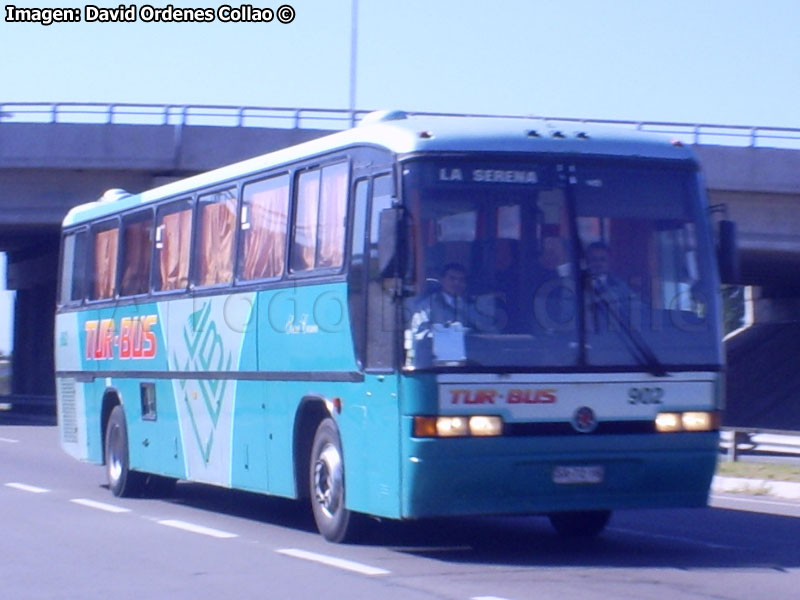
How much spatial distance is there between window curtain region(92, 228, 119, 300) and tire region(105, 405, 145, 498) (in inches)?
59.3

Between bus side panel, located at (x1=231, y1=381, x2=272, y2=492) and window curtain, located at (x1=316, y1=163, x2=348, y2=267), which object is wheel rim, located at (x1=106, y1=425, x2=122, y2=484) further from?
window curtain, located at (x1=316, y1=163, x2=348, y2=267)

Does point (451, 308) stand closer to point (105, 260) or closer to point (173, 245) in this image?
point (173, 245)

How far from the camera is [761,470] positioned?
785 inches

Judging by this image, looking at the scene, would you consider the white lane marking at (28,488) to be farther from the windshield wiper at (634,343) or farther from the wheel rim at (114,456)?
the windshield wiper at (634,343)

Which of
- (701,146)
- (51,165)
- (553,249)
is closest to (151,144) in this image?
(51,165)

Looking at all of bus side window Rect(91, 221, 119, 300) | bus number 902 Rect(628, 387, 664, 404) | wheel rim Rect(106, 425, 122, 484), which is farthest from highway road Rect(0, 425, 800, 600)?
bus side window Rect(91, 221, 119, 300)

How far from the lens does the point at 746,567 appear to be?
11.0 m

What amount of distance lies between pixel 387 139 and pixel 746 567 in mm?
4165

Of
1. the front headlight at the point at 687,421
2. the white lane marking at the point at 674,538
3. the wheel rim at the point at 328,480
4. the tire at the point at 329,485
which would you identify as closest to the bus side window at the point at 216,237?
the tire at the point at 329,485

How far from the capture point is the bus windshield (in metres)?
10.8

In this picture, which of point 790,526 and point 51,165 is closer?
Answer: point 790,526

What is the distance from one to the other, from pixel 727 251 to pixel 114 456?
29.6ft

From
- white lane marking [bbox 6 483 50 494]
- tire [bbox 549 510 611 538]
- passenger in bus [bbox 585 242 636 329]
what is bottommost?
white lane marking [bbox 6 483 50 494]

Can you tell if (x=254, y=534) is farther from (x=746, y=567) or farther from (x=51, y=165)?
(x=51, y=165)
